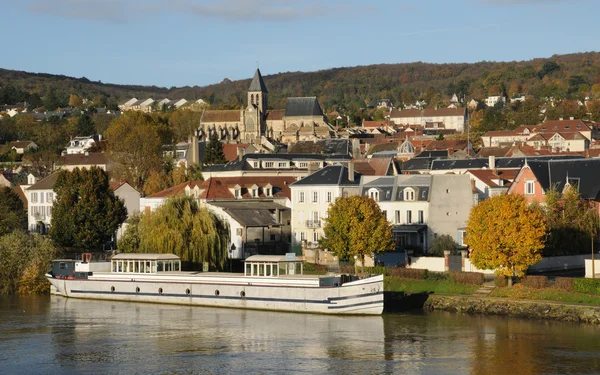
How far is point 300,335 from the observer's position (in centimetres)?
3825

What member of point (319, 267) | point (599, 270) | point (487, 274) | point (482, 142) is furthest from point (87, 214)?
point (482, 142)

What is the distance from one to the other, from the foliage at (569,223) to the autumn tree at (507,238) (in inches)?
264

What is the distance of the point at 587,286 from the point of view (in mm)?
41125

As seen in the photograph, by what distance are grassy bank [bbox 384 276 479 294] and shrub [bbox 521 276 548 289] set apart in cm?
238

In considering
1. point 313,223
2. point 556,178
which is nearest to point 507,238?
point 556,178

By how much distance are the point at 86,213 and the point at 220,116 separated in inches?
3862

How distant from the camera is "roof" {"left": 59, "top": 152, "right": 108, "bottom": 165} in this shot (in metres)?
110

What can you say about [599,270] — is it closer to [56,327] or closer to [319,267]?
[319,267]

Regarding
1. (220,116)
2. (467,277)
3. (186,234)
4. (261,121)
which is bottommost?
(467,277)

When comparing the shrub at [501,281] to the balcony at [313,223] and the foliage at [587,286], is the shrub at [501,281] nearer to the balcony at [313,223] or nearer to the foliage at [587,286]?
the foliage at [587,286]

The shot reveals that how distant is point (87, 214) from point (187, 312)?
18.1 m

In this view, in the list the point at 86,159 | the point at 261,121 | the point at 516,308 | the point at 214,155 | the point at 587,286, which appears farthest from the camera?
the point at 261,121

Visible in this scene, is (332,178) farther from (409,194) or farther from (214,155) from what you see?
(214,155)

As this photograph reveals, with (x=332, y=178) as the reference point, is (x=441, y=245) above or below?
below
